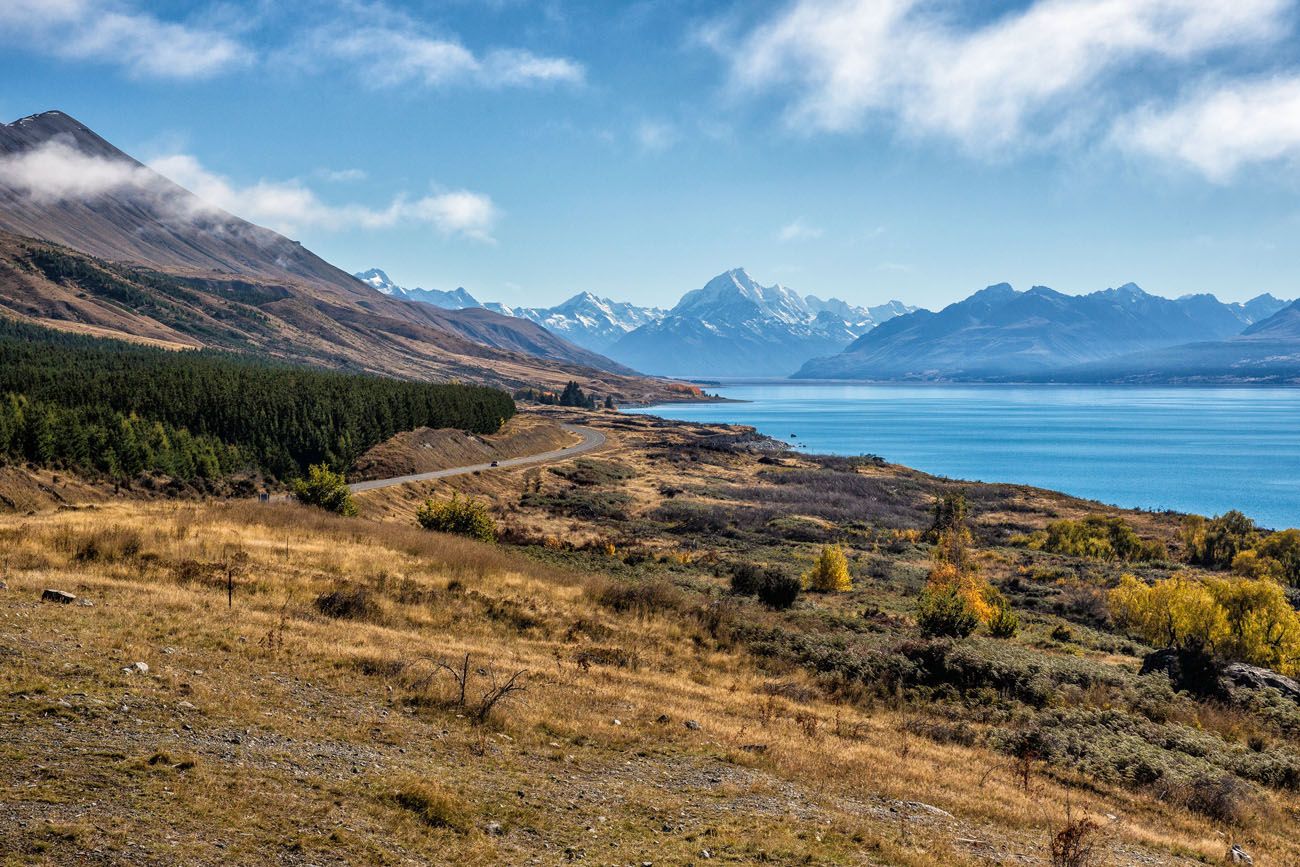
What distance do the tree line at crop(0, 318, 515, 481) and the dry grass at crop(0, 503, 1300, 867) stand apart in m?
37.6

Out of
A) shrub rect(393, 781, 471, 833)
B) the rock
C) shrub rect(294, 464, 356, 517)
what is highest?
shrub rect(294, 464, 356, 517)

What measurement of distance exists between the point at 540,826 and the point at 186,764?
15.7 feet

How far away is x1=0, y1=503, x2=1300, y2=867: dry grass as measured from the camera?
9.27 m

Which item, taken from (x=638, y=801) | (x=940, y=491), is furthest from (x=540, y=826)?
(x=940, y=491)

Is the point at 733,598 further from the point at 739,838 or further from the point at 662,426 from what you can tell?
the point at 662,426

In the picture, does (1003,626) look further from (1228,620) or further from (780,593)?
(1228,620)

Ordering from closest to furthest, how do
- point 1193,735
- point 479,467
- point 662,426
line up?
point 1193,735, point 479,467, point 662,426

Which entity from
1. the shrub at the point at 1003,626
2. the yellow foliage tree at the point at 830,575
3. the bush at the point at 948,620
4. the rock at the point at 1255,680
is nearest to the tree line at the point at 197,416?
the yellow foliage tree at the point at 830,575

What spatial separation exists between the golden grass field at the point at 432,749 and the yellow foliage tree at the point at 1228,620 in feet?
58.0

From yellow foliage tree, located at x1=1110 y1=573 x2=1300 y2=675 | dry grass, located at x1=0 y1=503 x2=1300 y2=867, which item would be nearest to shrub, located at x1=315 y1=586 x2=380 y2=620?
dry grass, located at x1=0 y1=503 x2=1300 y2=867

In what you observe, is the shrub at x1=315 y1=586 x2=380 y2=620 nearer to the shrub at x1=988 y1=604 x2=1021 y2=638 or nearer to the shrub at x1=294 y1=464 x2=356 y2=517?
the shrub at x1=988 y1=604 x2=1021 y2=638

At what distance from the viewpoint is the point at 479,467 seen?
3374 inches

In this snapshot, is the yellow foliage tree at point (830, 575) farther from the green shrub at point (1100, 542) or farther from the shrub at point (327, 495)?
the green shrub at point (1100, 542)

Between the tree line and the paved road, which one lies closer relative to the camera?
the tree line
